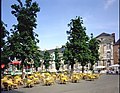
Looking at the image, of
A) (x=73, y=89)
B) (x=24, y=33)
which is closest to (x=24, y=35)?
(x=24, y=33)

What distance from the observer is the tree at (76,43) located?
115 feet

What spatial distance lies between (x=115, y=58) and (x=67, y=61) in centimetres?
4170

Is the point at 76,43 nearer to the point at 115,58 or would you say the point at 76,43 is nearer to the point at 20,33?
the point at 20,33

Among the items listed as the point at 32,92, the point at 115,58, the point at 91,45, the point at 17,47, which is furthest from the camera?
the point at 115,58

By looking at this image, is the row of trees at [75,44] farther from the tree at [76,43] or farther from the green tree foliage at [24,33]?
the green tree foliage at [24,33]

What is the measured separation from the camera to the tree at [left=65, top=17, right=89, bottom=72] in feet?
115

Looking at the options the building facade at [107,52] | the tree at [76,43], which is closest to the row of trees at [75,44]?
the tree at [76,43]

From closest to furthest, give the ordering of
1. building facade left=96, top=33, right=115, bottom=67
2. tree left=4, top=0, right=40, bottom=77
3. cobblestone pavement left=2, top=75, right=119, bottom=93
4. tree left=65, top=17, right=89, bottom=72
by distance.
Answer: cobblestone pavement left=2, top=75, right=119, bottom=93 < tree left=4, top=0, right=40, bottom=77 < tree left=65, top=17, right=89, bottom=72 < building facade left=96, top=33, right=115, bottom=67

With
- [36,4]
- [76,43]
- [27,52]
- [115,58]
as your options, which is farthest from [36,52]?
[115,58]

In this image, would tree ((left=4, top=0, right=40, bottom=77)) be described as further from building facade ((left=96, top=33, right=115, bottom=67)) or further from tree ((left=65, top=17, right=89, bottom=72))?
building facade ((left=96, top=33, right=115, bottom=67))

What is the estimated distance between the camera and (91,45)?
4850 cm

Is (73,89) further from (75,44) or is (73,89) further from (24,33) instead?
(75,44)

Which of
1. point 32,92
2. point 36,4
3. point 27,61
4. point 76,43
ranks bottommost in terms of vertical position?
point 32,92

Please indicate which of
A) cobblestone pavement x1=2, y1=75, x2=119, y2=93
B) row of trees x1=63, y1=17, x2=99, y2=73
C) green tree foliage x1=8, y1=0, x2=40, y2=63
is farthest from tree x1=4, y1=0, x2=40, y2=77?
row of trees x1=63, y1=17, x2=99, y2=73
